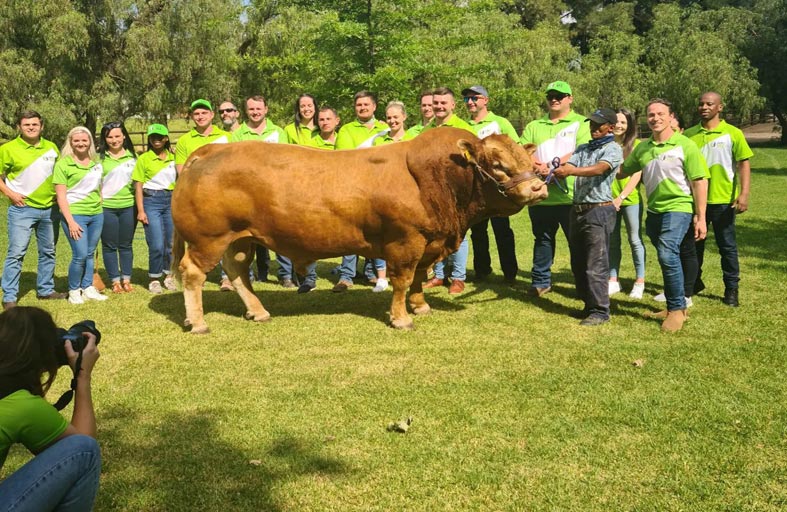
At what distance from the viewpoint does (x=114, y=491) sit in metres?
3.58

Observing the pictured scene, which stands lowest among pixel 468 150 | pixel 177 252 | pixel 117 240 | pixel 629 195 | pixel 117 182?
pixel 117 240

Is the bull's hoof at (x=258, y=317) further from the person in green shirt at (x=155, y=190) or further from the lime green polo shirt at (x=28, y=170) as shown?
the lime green polo shirt at (x=28, y=170)

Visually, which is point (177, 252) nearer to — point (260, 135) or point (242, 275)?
point (242, 275)

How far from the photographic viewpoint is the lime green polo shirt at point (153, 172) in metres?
8.51

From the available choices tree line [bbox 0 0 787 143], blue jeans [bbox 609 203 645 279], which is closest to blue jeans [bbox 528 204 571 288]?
blue jeans [bbox 609 203 645 279]

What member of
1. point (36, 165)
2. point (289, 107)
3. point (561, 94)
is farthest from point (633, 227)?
point (289, 107)

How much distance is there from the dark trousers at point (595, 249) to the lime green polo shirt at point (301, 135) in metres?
3.56

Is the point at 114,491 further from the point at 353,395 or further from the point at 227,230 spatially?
Answer: the point at 227,230

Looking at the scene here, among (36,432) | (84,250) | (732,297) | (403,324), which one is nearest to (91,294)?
(84,250)

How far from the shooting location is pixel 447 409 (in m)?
4.56

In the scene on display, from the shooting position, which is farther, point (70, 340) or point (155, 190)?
point (155, 190)

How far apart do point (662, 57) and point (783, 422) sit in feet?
132

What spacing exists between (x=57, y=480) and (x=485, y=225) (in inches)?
274

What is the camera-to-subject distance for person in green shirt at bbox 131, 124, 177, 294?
8.52m
